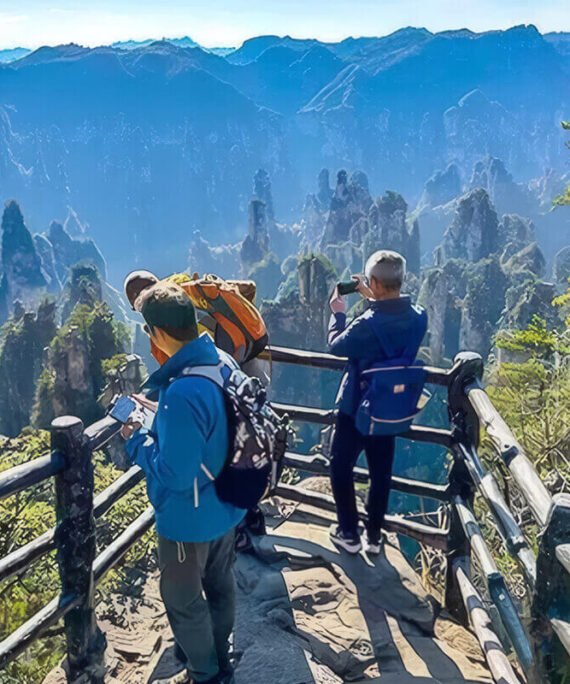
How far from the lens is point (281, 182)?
132250mm

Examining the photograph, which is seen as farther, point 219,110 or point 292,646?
point 219,110

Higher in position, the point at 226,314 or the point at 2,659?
the point at 226,314

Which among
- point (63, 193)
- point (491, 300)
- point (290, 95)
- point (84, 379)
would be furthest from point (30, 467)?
point (290, 95)

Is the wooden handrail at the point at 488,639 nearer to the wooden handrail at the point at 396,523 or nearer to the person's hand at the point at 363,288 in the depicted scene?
the wooden handrail at the point at 396,523

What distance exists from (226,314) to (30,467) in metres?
0.96

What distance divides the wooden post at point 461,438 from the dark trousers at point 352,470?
0.29 meters

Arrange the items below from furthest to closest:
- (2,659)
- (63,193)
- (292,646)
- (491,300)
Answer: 1. (63,193)
2. (491,300)
3. (292,646)
4. (2,659)

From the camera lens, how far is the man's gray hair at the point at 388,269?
2.82 meters

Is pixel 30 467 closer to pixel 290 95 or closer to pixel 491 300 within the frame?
pixel 491 300

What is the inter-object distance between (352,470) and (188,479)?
4.50 ft

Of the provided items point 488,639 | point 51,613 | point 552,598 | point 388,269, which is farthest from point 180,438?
point 488,639

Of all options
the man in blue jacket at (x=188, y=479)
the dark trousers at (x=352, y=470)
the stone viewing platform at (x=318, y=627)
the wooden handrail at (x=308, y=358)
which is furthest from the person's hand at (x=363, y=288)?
the stone viewing platform at (x=318, y=627)

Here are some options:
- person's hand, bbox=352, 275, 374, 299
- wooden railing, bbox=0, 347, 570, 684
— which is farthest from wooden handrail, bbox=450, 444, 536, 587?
person's hand, bbox=352, 275, 374, 299

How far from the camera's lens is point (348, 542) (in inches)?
129
